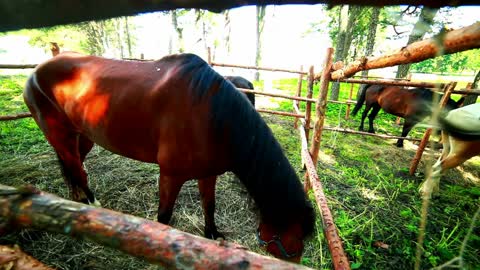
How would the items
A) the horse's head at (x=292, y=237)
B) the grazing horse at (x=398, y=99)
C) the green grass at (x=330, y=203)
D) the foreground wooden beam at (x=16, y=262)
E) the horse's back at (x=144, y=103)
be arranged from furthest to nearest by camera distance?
the grazing horse at (x=398, y=99), the green grass at (x=330, y=203), the horse's back at (x=144, y=103), the horse's head at (x=292, y=237), the foreground wooden beam at (x=16, y=262)

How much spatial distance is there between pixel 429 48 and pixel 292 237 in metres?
1.44

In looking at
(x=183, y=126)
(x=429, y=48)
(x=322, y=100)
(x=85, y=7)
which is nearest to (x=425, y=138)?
(x=322, y=100)

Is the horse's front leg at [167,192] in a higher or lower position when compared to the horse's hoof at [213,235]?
higher

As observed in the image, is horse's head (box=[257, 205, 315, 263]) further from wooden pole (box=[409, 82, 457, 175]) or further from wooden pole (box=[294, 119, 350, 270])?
wooden pole (box=[409, 82, 457, 175])

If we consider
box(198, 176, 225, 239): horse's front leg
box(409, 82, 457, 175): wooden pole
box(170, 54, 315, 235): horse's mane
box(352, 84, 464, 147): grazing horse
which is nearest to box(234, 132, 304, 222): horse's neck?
box(170, 54, 315, 235): horse's mane

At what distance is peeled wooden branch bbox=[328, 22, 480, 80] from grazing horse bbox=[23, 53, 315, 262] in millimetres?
985

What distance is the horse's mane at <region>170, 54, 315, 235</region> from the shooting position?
173 cm

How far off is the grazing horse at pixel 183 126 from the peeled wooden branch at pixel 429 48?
38.8 inches

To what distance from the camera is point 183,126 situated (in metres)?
1.95

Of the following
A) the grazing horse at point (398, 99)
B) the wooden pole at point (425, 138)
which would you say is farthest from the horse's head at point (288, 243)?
the grazing horse at point (398, 99)

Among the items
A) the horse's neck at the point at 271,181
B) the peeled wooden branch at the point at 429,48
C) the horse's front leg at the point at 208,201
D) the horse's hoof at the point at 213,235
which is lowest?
the horse's hoof at the point at 213,235

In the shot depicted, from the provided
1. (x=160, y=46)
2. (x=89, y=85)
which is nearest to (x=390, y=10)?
(x=89, y=85)

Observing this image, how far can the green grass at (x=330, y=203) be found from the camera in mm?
2266

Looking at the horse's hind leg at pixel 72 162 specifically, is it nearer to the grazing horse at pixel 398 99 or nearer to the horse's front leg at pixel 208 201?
the horse's front leg at pixel 208 201
